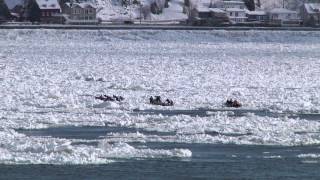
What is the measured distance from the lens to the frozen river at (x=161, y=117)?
41.9ft

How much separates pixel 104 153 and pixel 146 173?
145 cm

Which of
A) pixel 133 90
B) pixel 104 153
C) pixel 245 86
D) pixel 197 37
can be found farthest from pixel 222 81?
pixel 197 37

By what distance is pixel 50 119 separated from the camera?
17.2m

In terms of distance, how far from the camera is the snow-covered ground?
14156 millimetres

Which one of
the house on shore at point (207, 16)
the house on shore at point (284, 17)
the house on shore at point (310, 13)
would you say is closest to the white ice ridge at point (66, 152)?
the house on shore at point (207, 16)

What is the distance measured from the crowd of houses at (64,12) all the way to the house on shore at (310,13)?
25.0 meters

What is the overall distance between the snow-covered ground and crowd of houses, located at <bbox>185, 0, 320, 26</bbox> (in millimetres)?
50606

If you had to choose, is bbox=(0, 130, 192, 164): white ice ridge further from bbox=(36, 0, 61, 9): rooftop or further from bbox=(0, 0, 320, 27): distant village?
bbox=(36, 0, 61, 9): rooftop

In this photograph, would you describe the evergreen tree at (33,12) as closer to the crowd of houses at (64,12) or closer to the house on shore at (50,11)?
the crowd of houses at (64,12)

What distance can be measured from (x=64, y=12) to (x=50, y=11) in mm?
7131

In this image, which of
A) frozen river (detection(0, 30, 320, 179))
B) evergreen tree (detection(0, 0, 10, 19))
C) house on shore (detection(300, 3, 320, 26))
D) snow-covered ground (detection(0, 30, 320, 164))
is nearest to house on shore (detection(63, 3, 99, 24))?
evergreen tree (detection(0, 0, 10, 19))

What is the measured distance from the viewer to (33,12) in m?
97.3

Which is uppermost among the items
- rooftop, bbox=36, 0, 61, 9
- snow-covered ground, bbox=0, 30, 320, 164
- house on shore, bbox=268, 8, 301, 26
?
rooftop, bbox=36, 0, 61, 9

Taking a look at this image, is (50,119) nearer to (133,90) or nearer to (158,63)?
(133,90)
